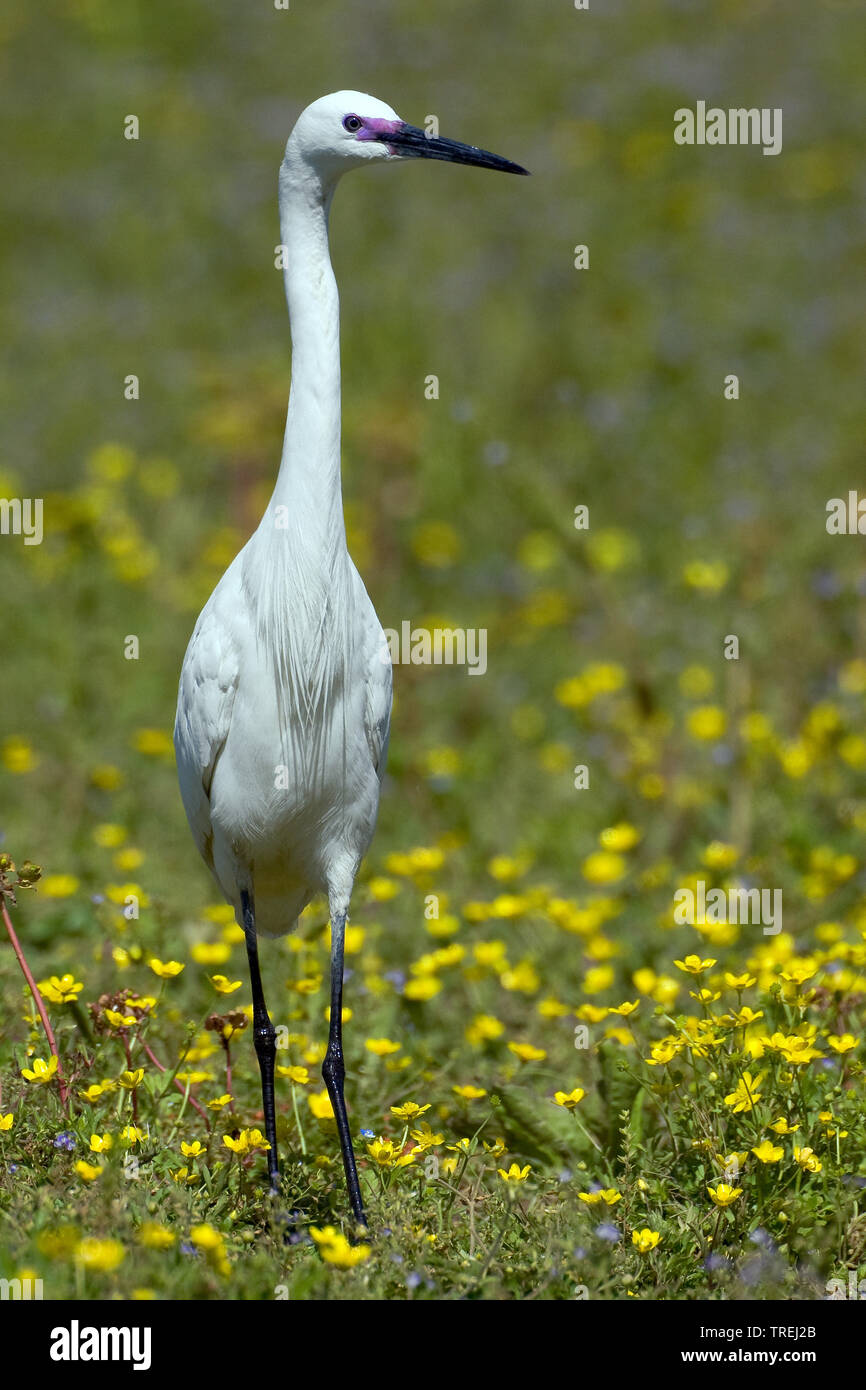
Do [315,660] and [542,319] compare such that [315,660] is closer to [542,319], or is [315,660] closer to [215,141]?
[542,319]

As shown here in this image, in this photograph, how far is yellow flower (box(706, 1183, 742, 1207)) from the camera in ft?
10.1

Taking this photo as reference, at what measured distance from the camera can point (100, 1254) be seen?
2520 millimetres

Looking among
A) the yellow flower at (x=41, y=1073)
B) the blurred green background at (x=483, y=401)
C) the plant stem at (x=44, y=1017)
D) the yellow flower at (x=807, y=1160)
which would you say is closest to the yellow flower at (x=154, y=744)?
the blurred green background at (x=483, y=401)

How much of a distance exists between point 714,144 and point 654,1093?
10.8 meters

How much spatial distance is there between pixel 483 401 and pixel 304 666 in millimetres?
5743

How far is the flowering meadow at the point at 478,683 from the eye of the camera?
10.9ft

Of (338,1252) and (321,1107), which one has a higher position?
(321,1107)

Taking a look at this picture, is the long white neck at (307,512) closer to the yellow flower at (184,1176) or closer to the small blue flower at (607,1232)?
the yellow flower at (184,1176)

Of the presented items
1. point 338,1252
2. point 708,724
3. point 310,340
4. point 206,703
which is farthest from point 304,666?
point 708,724

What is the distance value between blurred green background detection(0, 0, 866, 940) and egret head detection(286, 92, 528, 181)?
5.80 ft

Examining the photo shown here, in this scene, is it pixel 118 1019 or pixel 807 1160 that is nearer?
pixel 807 1160

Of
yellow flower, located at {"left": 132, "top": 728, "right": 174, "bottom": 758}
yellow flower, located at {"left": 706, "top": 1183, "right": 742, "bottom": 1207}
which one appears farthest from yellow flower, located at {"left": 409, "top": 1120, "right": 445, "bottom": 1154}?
yellow flower, located at {"left": 132, "top": 728, "right": 174, "bottom": 758}

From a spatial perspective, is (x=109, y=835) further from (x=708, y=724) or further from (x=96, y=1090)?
(x=708, y=724)

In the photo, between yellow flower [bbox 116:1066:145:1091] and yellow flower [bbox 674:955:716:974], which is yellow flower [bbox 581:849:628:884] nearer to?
yellow flower [bbox 674:955:716:974]
